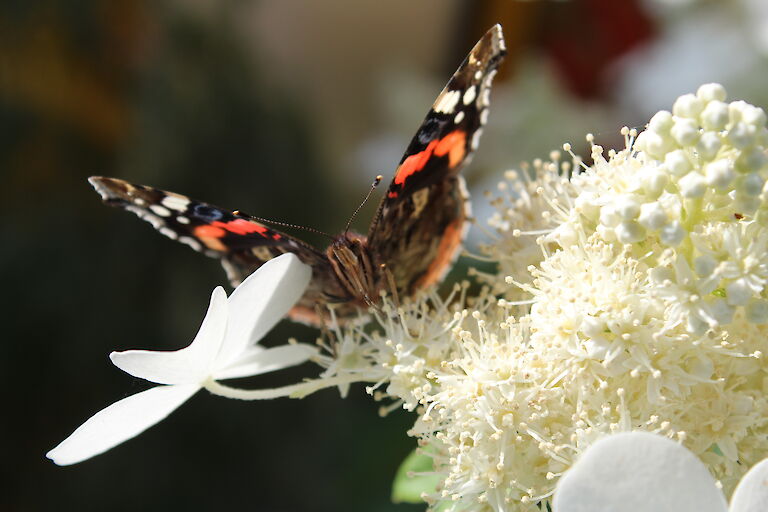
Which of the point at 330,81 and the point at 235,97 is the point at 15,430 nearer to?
the point at 235,97

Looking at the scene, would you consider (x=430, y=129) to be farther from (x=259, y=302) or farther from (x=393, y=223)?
(x=259, y=302)

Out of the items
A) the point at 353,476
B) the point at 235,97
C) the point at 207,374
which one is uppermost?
the point at 235,97

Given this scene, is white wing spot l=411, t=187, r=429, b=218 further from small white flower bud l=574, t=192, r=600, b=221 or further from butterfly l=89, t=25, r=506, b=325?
small white flower bud l=574, t=192, r=600, b=221

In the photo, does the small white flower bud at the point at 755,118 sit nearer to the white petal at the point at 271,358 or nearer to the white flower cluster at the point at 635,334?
the white flower cluster at the point at 635,334

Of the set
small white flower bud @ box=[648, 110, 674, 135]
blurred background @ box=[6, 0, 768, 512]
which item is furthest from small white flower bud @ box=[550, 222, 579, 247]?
blurred background @ box=[6, 0, 768, 512]

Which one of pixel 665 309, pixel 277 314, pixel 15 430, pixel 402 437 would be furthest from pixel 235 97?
pixel 665 309

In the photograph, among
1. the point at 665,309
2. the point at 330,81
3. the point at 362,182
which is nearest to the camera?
the point at 665,309

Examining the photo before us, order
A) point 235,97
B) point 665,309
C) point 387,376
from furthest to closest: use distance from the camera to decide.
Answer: point 235,97 → point 387,376 → point 665,309
